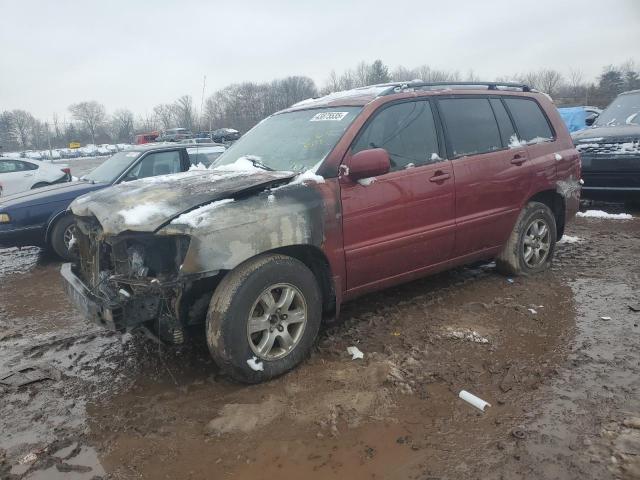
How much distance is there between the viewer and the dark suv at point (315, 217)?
9.45 ft

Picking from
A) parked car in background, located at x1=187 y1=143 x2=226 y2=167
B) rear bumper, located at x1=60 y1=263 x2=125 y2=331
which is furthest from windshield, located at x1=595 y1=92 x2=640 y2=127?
rear bumper, located at x1=60 y1=263 x2=125 y2=331

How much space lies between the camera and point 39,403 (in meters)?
3.07

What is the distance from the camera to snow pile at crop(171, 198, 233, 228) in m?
2.77

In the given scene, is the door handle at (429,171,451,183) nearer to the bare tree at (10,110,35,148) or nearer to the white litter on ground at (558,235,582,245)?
the white litter on ground at (558,235,582,245)

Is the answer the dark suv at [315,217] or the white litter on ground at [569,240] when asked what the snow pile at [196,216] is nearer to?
the dark suv at [315,217]

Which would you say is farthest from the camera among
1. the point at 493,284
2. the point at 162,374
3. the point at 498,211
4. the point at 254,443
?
the point at 493,284

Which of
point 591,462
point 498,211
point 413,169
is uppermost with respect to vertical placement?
point 413,169

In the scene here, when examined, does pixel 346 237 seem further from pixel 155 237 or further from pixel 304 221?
pixel 155 237

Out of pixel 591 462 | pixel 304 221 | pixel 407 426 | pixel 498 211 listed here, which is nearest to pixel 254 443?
pixel 407 426

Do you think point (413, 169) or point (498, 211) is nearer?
point (413, 169)

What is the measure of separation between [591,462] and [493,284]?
2.63 meters

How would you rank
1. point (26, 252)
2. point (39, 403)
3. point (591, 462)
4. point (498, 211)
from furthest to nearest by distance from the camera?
point (26, 252)
point (498, 211)
point (39, 403)
point (591, 462)

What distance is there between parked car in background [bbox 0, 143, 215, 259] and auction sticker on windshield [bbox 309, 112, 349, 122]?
4.15 meters

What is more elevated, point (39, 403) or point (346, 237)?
point (346, 237)
